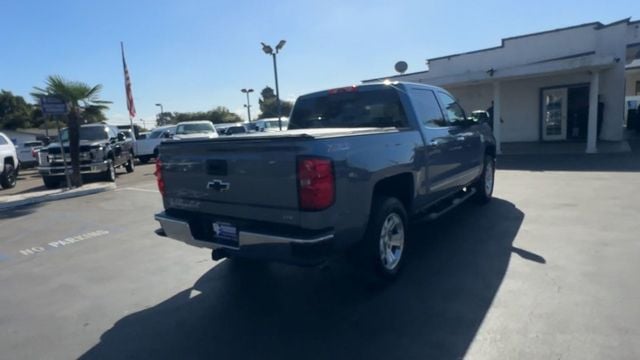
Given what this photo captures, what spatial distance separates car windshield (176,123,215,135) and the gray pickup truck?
48.5 ft

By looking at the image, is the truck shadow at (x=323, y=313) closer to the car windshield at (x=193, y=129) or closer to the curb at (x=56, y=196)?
the curb at (x=56, y=196)

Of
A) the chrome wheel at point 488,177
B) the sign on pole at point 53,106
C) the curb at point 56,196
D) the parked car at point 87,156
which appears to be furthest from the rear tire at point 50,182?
the chrome wheel at point 488,177

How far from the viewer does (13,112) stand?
5481 cm

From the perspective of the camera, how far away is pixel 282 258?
10.4 ft

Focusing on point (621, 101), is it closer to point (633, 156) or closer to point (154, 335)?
point (633, 156)

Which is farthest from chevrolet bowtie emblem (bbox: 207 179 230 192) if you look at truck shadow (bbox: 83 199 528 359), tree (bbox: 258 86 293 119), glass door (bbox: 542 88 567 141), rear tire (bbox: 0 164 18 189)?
tree (bbox: 258 86 293 119)

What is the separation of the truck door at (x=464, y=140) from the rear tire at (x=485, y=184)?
417 mm

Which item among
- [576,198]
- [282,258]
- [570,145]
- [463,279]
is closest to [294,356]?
[282,258]

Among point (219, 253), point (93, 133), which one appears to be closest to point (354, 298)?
point (219, 253)

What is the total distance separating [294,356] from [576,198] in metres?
6.57

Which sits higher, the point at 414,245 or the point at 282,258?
the point at 282,258

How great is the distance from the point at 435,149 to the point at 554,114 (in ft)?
49.2

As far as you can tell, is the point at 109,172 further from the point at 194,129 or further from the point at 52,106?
the point at 194,129

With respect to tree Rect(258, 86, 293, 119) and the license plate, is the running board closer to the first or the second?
the license plate
